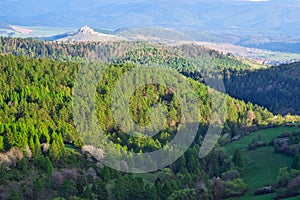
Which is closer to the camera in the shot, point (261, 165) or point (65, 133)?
point (261, 165)

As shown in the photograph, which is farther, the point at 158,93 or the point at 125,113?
the point at 158,93

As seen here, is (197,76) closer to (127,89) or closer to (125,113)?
(127,89)

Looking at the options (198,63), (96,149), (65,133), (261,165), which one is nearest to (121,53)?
(198,63)

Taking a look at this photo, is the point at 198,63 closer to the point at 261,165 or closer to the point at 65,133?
the point at 65,133

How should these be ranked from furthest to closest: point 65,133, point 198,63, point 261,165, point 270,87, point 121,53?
point 121,53, point 198,63, point 270,87, point 65,133, point 261,165

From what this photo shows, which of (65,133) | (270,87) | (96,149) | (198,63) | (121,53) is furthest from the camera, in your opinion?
(121,53)

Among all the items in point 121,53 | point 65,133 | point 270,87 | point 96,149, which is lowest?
point 96,149

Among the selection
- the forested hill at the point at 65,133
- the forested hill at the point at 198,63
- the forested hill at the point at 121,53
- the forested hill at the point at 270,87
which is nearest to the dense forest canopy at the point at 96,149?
the forested hill at the point at 65,133

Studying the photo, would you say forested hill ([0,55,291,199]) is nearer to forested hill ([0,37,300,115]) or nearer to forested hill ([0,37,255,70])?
forested hill ([0,37,300,115])

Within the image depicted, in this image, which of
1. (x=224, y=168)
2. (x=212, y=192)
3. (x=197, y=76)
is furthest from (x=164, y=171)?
(x=197, y=76)
